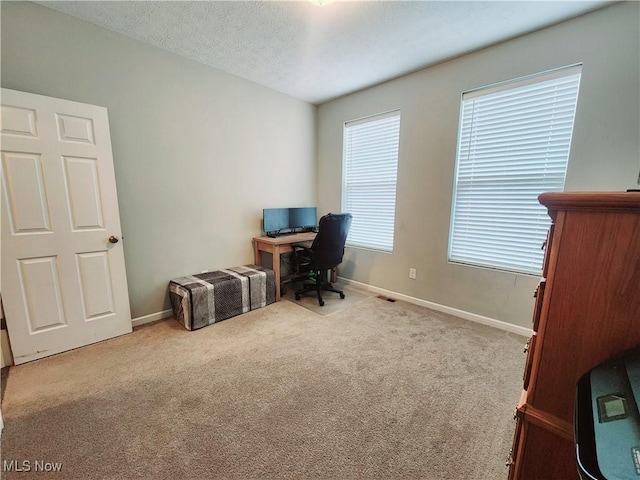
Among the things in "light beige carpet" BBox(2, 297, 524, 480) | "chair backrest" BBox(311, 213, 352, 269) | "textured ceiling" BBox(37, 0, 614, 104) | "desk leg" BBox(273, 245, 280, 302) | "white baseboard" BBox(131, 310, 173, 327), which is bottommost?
"light beige carpet" BBox(2, 297, 524, 480)

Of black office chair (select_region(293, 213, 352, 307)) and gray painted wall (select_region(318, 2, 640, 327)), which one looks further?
black office chair (select_region(293, 213, 352, 307))

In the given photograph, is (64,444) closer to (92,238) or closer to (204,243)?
(92,238)

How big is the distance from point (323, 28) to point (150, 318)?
10.1 feet

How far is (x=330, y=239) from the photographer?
3008mm

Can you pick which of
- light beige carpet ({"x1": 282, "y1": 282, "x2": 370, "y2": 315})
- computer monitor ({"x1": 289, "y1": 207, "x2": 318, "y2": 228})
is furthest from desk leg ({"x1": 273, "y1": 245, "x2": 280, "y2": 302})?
computer monitor ({"x1": 289, "y1": 207, "x2": 318, "y2": 228})

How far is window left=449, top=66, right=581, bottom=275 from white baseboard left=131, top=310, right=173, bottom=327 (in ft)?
10.2

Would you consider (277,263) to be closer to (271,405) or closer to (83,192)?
(271,405)

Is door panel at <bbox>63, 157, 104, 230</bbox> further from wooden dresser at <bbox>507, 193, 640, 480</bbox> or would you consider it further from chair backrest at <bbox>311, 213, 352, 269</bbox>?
wooden dresser at <bbox>507, 193, 640, 480</bbox>

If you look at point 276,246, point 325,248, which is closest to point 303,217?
point 276,246

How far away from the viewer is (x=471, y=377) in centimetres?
186

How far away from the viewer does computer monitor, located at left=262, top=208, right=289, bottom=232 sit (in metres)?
3.37

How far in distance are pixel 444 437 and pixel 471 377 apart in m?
0.62

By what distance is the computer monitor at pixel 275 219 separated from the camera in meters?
3.37

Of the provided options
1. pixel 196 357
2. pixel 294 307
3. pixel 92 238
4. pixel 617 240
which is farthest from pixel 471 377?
pixel 92 238
